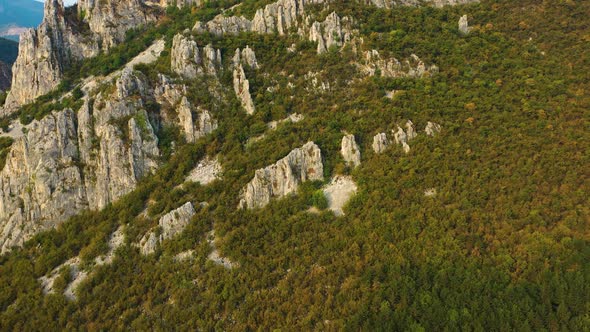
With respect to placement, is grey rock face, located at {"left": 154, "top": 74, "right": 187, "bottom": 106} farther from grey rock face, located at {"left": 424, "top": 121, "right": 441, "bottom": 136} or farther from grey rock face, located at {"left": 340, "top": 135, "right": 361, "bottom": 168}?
grey rock face, located at {"left": 424, "top": 121, "right": 441, "bottom": 136}

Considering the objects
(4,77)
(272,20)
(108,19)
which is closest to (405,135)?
(272,20)

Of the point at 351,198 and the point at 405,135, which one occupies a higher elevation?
the point at 405,135

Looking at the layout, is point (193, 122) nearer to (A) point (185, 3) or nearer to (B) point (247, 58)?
(B) point (247, 58)

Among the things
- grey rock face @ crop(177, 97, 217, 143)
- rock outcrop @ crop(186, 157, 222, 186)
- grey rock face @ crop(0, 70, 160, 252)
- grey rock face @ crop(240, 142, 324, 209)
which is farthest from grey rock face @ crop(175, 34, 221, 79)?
grey rock face @ crop(240, 142, 324, 209)

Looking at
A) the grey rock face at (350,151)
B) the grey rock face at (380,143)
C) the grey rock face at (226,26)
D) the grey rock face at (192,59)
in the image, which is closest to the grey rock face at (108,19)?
the grey rock face at (226,26)

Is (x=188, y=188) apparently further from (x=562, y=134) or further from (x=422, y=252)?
(x=562, y=134)

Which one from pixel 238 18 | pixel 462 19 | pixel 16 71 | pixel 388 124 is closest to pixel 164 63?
pixel 238 18
